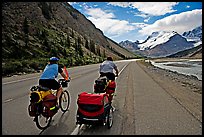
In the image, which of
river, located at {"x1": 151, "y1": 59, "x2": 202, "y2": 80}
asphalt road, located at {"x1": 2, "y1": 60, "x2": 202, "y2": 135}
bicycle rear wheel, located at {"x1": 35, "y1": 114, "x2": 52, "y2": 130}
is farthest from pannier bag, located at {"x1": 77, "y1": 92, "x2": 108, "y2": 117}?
river, located at {"x1": 151, "y1": 59, "x2": 202, "y2": 80}

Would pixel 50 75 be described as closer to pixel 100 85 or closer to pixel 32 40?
pixel 100 85

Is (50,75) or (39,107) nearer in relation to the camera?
(39,107)

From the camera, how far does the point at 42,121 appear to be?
6.18 meters

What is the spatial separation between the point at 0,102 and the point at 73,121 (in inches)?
164

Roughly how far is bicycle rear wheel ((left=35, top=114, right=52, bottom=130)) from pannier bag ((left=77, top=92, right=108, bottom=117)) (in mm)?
1004

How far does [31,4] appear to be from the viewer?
95375mm

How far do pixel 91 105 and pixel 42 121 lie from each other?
1.33 metres

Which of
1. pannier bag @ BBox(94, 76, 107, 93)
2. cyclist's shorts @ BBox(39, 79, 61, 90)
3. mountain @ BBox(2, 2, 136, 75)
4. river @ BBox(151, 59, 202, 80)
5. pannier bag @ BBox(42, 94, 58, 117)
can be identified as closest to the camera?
pannier bag @ BBox(42, 94, 58, 117)

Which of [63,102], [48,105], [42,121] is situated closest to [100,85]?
[63,102]

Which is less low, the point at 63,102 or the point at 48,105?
the point at 48,105

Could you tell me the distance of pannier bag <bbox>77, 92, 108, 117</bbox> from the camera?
5891 millimetres

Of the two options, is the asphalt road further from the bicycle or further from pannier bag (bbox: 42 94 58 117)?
pannier bag (bbox: 42 94 58 117)

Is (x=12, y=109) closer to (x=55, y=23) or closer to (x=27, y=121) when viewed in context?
(x=27, y=121)

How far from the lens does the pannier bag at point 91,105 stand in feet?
19.3
